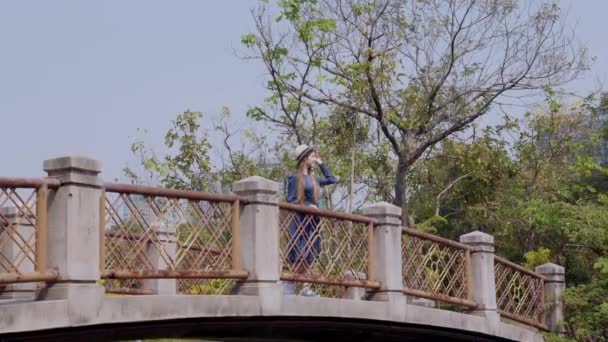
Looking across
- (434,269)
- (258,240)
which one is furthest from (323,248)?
(434,269)

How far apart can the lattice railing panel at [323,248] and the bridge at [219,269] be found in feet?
0.05

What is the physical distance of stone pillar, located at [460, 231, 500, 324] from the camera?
14.2 m

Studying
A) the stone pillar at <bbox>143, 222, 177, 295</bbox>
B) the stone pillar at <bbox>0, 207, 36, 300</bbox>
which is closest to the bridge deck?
the stone pillar at <bbox>143, 222, 177, 295</bbox>

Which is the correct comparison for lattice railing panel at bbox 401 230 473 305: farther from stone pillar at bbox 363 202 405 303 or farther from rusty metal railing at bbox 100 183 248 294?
rusty metal railing at bbox 100 183 248 294

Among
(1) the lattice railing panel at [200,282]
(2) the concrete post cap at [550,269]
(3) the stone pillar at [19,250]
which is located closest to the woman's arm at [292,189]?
(1) the lattice railing panel at [200,282]

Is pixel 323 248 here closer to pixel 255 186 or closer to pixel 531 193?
pixel 255 186

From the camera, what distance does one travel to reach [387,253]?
39.8 feet

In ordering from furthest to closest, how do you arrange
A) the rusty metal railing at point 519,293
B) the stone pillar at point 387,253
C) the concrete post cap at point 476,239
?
the rusty metal railing at point 519,293
the concrete post cap at point 476,239
the stone pillar at point 387,253

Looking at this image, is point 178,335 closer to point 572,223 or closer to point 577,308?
point 577,308

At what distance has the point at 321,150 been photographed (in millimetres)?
24359

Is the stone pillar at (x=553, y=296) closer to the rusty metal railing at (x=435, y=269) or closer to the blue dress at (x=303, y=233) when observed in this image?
the rusty metal railing at (x=435, y=269)

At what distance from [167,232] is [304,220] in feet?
4.82

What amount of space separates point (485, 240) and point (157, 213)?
5797 mm

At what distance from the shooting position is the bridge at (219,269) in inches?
336
